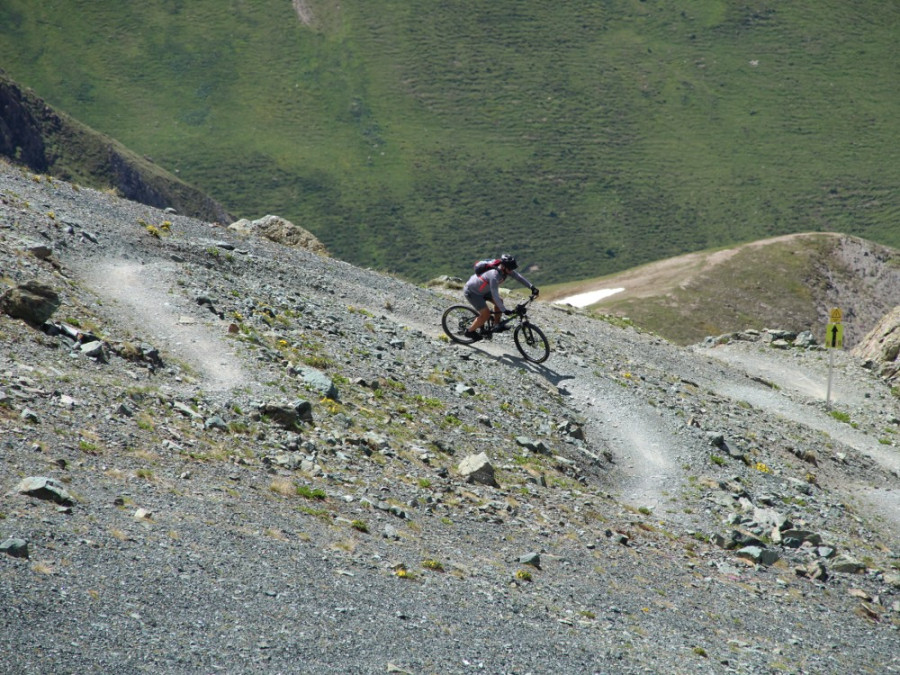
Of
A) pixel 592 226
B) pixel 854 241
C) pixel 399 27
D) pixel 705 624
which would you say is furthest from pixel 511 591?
pixel 399 27

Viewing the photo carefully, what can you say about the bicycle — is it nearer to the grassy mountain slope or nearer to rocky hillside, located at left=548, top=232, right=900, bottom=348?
rocky hillside, located at left=548, top=232, right=900, bottom=348

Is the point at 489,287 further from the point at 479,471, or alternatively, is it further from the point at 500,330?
the point at 479,471

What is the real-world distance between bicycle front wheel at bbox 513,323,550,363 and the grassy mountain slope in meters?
108

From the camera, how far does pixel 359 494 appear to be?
1480 centimetres

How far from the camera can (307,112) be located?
562 ft

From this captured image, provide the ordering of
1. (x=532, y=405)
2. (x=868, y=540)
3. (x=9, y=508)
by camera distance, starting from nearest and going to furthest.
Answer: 1. (x=9, y=508)
2. (x=868, y=540)
3. (x=532, y=405)

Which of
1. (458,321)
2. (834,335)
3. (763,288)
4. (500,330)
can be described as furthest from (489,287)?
(763,288)

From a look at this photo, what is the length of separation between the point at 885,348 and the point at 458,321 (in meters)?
28.1

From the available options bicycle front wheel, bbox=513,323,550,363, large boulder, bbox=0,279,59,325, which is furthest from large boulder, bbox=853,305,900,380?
large boulder, bbox=0,279,59,325

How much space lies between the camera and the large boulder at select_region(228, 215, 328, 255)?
120ft

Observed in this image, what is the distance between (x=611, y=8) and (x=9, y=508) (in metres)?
205

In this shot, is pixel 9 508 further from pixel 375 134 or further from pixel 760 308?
pixel 375 134

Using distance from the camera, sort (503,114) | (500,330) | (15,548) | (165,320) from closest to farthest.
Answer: (15,548) < (165,320) < (500,330) < (503,114)

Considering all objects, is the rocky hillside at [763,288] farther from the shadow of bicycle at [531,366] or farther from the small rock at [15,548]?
the small rock at [15,548]
